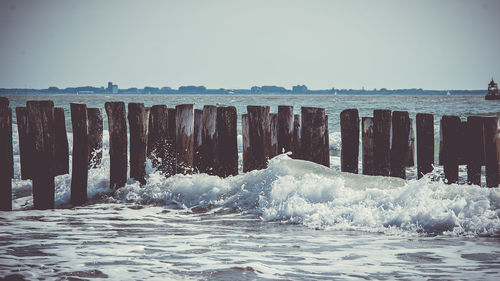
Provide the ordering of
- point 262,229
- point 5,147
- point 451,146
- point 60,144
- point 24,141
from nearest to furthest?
point 262,229, point 5,147, point 24,141, point 60,144, point 451,146

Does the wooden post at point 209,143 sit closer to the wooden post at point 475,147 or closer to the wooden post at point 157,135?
the wooden post at point 157,135

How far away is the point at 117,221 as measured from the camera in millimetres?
6895

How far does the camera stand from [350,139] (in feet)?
26.5

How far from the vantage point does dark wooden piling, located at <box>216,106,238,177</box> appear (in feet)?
27.0

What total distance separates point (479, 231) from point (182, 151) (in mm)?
4192

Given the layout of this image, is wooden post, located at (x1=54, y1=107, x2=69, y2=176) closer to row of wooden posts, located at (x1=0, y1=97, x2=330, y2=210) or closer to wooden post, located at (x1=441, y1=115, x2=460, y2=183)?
row of wooden posts, located at (x1=0, y1=97, x2=330, y2=210)

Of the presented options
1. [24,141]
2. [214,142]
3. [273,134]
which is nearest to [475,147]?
[273,134]

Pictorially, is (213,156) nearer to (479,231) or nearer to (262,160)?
(262,160)

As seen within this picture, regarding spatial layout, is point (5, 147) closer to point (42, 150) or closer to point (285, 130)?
point (42, 150)

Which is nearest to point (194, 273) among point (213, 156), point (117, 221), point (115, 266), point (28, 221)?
point (115, 266)

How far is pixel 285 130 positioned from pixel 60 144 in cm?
320

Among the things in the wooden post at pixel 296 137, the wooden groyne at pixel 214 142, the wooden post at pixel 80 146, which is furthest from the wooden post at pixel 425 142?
the wooden post at pixel 80 146

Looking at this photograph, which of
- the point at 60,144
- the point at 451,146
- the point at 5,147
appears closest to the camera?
the point at 5,147

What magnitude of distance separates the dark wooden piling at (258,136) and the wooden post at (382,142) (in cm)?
154
